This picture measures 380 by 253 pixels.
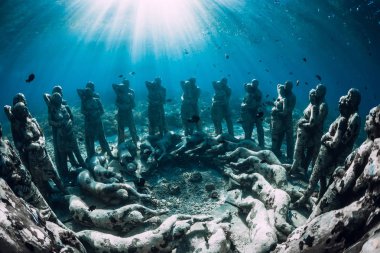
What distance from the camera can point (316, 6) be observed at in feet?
98.0

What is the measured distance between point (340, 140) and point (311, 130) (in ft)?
7.64

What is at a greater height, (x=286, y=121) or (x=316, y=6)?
(x=316, y=6)

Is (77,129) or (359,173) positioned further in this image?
(77,129)

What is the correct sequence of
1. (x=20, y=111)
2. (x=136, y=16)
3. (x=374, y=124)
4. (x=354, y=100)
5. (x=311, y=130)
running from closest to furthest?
(x=374, y=124), (x=354, y=100), (x=20, y=111), (x=311, y=130), (x=136, y=16)

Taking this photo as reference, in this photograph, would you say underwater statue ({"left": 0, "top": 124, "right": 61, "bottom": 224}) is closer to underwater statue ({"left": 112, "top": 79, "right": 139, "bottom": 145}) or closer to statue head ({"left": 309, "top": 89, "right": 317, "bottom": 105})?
statue head ({"left": 309, "top": 89, "right": 317, "bottom": 105})

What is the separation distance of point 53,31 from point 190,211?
41.0 meters

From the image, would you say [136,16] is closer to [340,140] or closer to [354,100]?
[354,100]

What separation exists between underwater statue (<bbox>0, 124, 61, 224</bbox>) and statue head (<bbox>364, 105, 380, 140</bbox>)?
20.1 feet

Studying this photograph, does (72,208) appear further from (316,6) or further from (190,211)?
(316,6)

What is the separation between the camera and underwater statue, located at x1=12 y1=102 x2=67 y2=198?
7.98 m

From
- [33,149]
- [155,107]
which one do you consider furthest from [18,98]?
[155,107]

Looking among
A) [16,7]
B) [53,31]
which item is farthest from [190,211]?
[53,31]

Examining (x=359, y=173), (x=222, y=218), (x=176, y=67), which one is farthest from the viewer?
(x=176, y=67)

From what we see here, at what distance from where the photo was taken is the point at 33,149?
7973 mm
